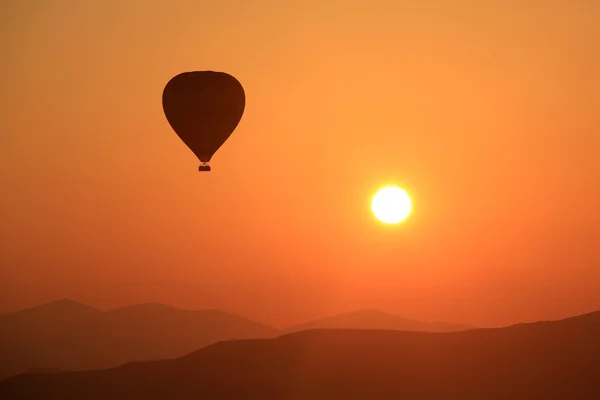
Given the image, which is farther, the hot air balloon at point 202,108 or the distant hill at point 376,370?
the distant hill at point 376,370

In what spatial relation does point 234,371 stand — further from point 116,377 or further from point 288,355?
point 116,377

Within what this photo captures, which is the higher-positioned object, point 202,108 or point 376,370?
point 376,370

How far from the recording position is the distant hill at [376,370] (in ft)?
543

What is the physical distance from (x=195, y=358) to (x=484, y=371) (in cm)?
5537

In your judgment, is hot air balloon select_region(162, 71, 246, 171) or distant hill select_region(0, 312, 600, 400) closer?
hot air balloon select_region(162, 71, 246, 171)

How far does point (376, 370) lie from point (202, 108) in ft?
390

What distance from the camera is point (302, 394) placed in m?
172

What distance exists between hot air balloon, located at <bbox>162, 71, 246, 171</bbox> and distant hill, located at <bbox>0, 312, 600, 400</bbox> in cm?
11291

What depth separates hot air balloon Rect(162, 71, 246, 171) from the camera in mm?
59062

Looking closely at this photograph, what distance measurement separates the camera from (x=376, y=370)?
561ft

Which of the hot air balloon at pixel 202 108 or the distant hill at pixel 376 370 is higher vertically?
the distant hill at pixel 376 370

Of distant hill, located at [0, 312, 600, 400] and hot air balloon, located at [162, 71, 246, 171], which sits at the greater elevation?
distant hill, located at [0, 312, 600, 400]

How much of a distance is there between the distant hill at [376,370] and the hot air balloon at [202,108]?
113 m

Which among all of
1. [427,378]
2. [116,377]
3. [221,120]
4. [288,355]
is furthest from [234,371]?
[221,120]
